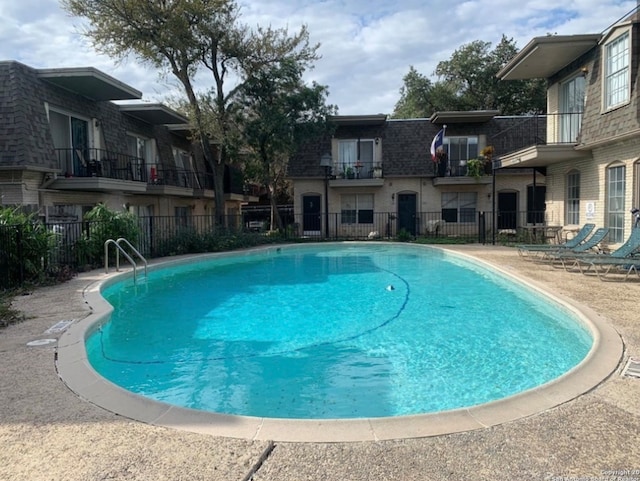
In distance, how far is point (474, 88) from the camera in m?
35.3

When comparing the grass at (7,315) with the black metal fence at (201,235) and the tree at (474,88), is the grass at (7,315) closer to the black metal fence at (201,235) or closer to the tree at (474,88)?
the black metal fence at (201,235)

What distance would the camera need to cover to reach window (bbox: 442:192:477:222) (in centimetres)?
2441

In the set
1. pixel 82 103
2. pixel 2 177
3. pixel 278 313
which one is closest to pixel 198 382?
pixel 278 313

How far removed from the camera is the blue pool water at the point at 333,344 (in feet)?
16.8

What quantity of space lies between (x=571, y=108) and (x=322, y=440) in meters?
17.0

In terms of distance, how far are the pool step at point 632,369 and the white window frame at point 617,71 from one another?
1023cm

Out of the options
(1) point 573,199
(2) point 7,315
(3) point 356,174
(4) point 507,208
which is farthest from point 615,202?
(2) point 7,315

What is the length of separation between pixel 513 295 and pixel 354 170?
15.7m

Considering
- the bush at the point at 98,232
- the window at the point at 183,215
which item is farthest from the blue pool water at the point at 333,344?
the window at the point at 183,215

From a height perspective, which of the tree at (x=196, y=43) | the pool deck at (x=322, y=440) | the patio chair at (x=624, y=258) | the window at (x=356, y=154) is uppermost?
the tree at (x=196, y=43)

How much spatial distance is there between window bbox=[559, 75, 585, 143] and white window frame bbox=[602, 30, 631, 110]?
1953 millimetres

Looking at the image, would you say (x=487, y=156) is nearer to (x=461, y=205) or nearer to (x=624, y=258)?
(x=461, y=205)

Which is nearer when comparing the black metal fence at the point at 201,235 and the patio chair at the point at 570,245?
the black metal fence at the point at 201,235

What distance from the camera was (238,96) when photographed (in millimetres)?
20594
